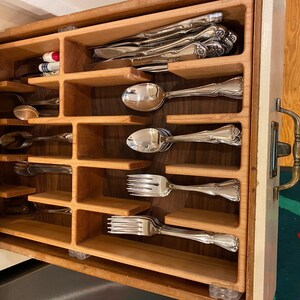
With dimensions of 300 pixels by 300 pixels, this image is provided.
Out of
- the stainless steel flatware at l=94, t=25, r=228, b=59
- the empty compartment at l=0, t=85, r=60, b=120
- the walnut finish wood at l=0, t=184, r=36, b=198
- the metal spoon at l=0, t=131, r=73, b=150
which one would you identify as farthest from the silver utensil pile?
the walnut finish wood at l=0, t=184, r=36, b=198

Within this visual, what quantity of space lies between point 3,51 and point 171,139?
0.61m

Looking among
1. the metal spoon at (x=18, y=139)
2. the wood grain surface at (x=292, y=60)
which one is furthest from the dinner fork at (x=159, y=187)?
the wood grain surface at (x=292, y=60)

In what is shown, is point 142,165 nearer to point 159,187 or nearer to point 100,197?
point 159,187

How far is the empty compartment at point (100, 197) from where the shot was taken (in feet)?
2.48

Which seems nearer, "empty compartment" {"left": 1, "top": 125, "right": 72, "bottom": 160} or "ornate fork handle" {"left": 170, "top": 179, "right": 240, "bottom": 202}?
"ornate fork handle" {"left": 170, "top": 179, "right": 240, "bottom": 202}

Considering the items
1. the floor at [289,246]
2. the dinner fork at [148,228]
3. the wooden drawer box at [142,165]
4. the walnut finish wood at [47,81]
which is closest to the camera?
the wooden drawer box at [142,165]

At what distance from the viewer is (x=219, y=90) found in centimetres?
70

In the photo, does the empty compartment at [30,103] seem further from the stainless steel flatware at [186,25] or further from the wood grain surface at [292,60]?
the wood grain surface at [292,60]

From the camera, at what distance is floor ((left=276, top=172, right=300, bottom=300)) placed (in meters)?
1.08

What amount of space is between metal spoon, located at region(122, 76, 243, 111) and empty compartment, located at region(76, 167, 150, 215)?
0.22 meters

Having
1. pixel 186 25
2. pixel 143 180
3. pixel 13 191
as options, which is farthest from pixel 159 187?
pixel 13 191

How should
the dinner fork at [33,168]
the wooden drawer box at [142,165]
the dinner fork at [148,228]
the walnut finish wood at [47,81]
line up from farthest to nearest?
the dinner fork at [33,168] → the walnut finish wood at [47,81] → the dinner fork at [148,228] → the wooden drawer box at [142,165]

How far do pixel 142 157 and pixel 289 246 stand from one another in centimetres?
64

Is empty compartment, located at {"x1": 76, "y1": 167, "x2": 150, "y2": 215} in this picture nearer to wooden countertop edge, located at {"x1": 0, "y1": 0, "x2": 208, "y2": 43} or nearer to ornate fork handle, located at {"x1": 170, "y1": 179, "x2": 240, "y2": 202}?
ornate fork handle, located at {"x1": 170, "y1": 179, "x2": 240, "y2": 202}
